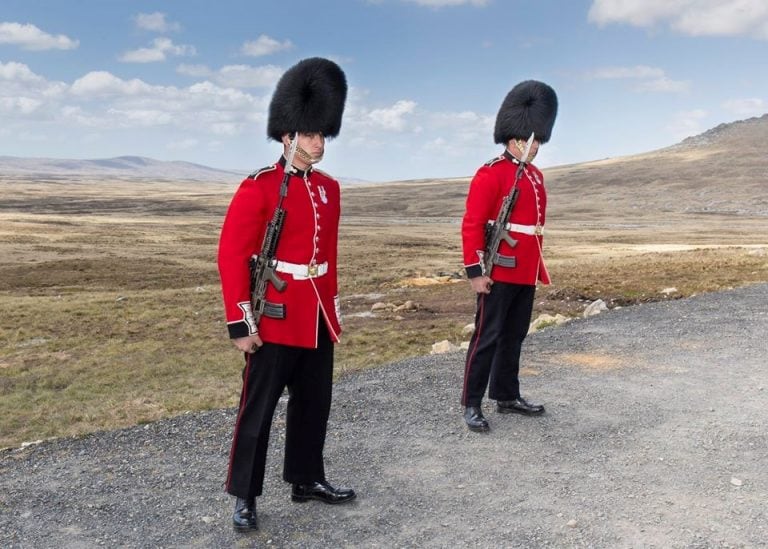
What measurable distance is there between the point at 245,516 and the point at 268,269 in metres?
1.54

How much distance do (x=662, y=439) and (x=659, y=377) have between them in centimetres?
196

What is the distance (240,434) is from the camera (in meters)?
4.52

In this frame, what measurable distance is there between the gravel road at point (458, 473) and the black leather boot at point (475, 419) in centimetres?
10

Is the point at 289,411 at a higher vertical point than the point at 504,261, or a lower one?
Answer: lower

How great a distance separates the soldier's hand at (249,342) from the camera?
169 inches

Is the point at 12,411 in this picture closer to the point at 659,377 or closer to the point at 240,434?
the point at 240,434

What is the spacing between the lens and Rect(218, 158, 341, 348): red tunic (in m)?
4.27

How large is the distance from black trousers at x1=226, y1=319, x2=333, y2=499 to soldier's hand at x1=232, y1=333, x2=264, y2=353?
90 mm

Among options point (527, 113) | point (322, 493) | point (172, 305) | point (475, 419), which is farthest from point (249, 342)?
point (172, 305)

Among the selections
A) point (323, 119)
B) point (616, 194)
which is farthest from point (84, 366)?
point (616, 194)

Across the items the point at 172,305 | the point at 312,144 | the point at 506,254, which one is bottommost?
the point at 172,305

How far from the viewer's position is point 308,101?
4523 millimetres

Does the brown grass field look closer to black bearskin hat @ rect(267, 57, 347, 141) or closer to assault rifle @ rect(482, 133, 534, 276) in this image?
assault rifle @ rect(482, 133, 534, 276)

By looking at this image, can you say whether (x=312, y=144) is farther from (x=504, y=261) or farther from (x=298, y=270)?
(x=504, y=261)
